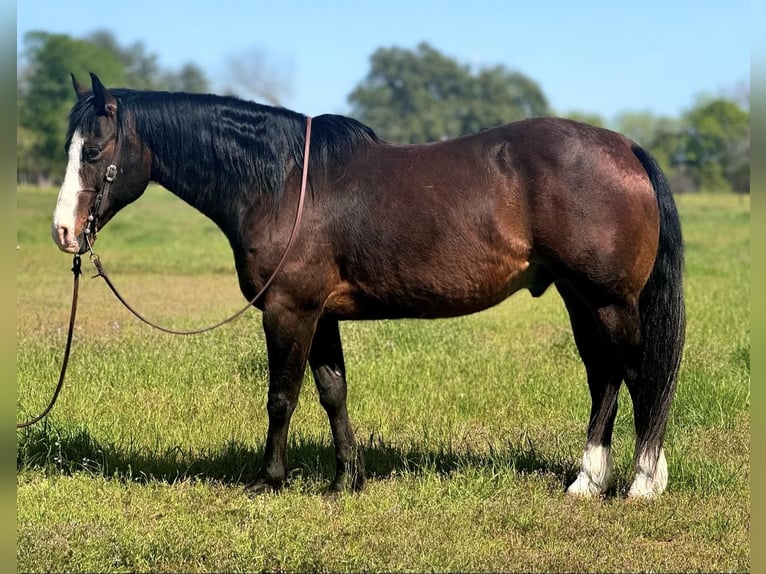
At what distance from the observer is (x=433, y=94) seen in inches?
4168

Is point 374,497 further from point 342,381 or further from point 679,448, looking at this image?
point 679,448

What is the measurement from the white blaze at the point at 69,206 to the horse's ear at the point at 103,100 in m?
0.18

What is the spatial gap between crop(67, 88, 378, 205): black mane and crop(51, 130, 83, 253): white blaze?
322mm

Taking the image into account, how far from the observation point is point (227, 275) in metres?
16.4

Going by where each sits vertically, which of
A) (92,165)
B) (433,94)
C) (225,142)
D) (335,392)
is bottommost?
(335,392)

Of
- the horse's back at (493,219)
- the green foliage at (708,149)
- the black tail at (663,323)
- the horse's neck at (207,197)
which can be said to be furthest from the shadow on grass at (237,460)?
the green foliage at (708,149)

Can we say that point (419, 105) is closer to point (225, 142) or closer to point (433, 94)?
point (433, 94)

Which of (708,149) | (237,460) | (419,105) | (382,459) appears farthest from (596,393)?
(419,105)

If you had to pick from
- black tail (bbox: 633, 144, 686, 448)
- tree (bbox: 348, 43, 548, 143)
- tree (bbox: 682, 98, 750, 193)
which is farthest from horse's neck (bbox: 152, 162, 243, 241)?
tree (bbox: 348, 43, 548, 143)

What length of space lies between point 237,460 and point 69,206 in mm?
1887

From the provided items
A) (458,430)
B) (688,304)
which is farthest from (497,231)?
(688,304)

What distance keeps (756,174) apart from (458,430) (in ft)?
10.7

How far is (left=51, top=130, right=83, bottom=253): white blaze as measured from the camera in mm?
4270

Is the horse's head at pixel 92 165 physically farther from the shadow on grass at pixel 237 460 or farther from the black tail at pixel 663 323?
the black tail at pixel 663 323
